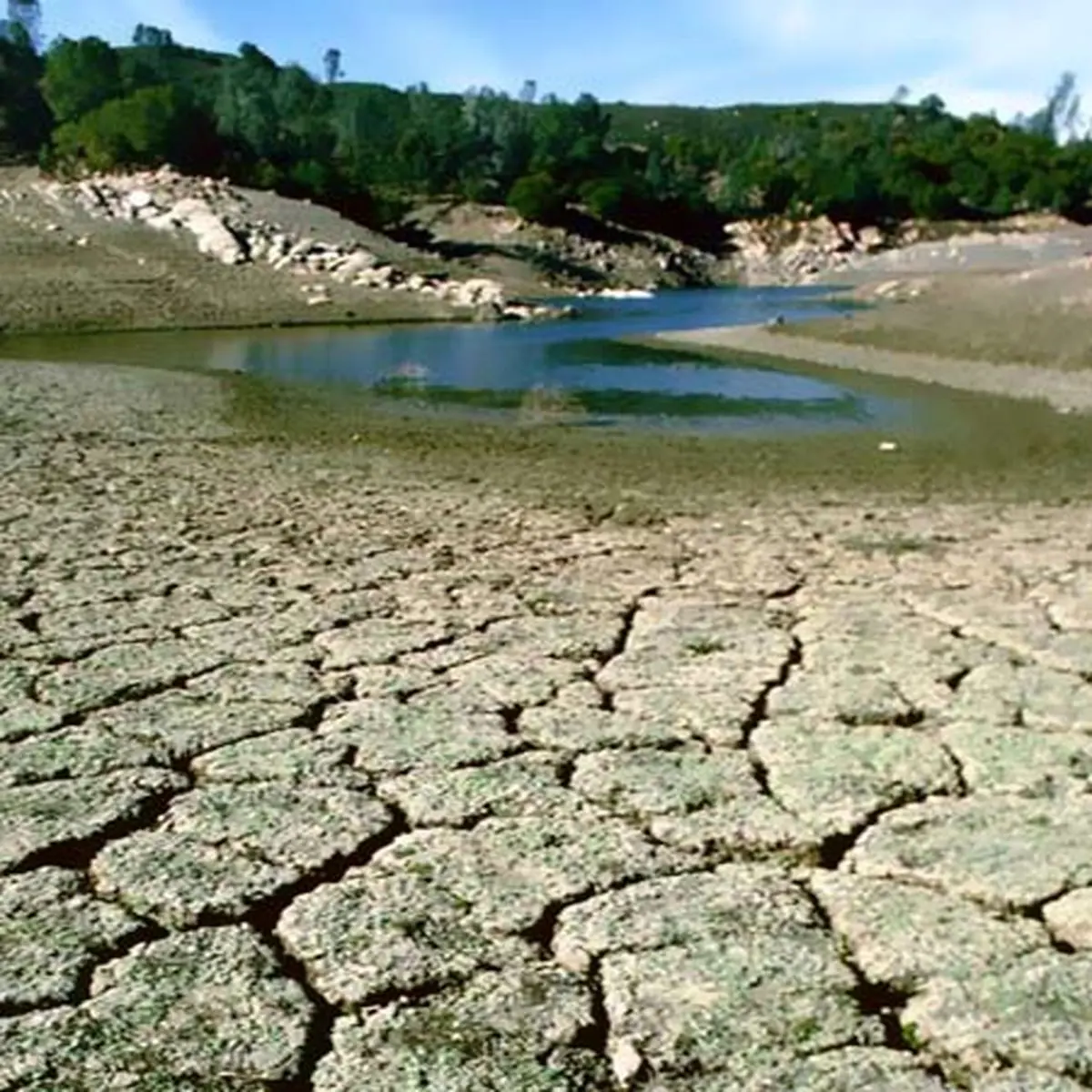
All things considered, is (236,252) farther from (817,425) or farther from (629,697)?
(629,697)

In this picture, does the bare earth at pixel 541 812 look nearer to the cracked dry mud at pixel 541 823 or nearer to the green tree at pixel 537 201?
the cracked dry mud at pixel 541 823

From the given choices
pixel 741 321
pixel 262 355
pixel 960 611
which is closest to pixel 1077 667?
pixel 960 611

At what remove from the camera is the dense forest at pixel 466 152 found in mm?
59531

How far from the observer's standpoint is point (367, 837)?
11.9 feet

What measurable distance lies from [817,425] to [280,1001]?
1178cm

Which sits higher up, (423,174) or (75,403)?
(423,174)

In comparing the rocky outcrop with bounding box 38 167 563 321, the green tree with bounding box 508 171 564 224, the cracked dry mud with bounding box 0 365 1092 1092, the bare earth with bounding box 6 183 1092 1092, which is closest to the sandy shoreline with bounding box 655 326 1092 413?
the bare earth with bounding box 6 183 1092 1092

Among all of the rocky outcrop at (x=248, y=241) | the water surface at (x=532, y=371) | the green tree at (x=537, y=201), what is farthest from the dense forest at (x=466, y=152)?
the water surface at (x=532, y=371)

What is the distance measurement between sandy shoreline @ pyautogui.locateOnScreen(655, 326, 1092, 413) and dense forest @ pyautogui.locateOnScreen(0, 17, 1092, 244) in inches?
1357

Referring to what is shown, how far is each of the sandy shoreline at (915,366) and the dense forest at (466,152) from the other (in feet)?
113

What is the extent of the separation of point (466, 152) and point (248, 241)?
46988 mm

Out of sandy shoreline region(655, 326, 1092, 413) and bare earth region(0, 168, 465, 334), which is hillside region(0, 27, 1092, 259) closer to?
bare earth region(0, 168, 465, 334)

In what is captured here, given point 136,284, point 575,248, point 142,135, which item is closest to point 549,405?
point 136,284

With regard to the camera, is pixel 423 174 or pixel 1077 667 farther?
pixel 423 174
